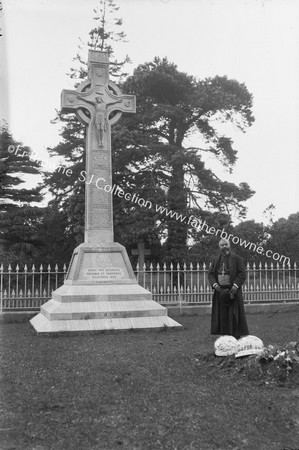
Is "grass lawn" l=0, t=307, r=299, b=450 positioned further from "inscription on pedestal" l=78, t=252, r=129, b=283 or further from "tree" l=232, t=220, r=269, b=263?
"tree" l=232, t=220, r=269, b=263

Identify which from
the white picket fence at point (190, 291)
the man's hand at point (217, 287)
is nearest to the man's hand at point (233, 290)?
the man's hand at point (217, 287)

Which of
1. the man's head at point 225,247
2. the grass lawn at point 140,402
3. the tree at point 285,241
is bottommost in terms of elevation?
the grass lawn at point 140,402

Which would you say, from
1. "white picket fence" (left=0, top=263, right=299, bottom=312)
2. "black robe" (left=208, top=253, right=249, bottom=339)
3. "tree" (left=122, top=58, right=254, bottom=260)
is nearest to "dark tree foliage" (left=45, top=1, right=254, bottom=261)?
"tree" (left=122, top=58, right=254, bottom=260)

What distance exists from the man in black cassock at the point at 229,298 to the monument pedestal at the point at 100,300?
5.86 feet

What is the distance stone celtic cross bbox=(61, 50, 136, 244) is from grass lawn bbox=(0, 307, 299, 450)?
427 centimetres

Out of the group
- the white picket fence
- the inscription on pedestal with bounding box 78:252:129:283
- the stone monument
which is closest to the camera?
the stone monument

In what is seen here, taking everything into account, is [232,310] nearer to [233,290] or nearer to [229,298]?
[229,298]

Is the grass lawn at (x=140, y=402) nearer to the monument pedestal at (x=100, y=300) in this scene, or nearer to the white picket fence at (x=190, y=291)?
the monument pedestal at (x=100, y=300)

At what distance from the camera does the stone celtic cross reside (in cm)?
1020

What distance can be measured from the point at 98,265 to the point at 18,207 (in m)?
12.6

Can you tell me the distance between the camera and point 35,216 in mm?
21156

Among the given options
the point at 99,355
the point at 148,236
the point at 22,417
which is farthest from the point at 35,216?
the point at 22,417

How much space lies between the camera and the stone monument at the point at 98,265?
8633mm

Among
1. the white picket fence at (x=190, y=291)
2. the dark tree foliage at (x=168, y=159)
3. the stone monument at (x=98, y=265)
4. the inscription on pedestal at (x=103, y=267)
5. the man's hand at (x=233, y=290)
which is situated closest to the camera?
the man's hand at (x=233, y=290)
